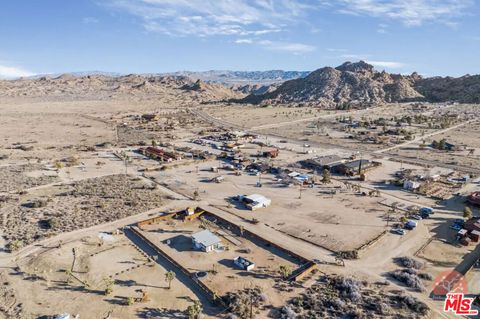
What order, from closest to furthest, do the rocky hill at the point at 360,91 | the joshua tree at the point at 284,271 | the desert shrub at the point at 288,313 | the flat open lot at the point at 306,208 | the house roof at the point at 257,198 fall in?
the desert shrub at the point at 288,313 < the joshua tree at the point at 284,271 < the flat open lot at the point at 306,208 < the house roof at the point at 257,198 < the rocky hill at the point at 360,91

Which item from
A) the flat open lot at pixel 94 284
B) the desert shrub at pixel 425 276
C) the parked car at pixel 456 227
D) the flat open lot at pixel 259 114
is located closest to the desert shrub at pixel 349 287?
the desert shrub at pixel 425 276

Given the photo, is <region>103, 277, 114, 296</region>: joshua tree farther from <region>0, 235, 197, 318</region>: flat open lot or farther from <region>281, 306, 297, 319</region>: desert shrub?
<region>281, 306, 297, 319</region>: desert shrub

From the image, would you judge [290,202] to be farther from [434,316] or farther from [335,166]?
[434,316]

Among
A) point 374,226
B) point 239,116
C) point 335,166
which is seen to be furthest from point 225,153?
point 239,116

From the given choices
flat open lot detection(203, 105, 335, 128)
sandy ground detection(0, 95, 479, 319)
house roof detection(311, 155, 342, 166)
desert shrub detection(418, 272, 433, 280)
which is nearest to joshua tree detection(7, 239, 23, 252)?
sandy ground detection(0, 95, 479, 319)

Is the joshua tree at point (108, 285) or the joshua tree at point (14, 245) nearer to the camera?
the joshua tree at point (108, 285)

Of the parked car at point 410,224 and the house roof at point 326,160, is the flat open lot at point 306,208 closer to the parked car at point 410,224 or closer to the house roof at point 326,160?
the parked car at point 410,224
